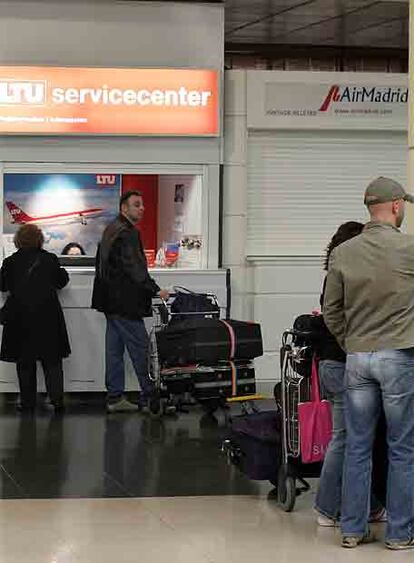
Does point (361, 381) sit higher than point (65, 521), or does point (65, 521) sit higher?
point (361, 381)

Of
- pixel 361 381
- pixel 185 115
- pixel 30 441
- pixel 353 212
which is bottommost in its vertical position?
pixel 30 441

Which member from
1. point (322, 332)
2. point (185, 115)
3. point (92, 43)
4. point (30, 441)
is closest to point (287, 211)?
point (185, 115)

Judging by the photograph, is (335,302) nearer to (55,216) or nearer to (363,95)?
(55,216)

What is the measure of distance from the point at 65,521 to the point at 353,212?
646 centimetres

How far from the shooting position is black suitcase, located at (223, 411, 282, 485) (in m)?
6.94

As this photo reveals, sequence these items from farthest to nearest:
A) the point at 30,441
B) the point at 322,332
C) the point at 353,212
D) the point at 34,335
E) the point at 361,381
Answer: the point at 353,212 < the point at 34,335 < the point at 30,441 < the point at 322,332 < the point at 361,381

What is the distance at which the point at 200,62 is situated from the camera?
1162cm

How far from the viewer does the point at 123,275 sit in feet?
34.1

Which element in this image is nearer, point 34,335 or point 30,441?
point 30,441

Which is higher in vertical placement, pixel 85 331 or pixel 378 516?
pixel 85 331

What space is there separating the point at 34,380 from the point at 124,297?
1.12 meters

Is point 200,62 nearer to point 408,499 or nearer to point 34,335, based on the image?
point 34,335

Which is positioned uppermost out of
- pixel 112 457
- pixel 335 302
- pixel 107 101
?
pixel 107 101

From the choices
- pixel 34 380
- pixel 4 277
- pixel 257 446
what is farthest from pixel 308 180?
pixel 257 446
